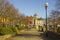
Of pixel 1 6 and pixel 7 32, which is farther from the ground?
pixel 1 6

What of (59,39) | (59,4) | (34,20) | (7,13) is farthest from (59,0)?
(34,20)

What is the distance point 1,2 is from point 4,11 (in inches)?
91.5

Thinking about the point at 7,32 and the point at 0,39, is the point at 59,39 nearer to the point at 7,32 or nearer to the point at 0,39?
the point at 0,39

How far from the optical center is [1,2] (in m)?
37.6

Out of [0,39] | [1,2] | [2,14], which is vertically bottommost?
[0,39]

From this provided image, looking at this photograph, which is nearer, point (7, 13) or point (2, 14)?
point (2, 14)

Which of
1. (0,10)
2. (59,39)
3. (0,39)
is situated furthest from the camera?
(0,10)

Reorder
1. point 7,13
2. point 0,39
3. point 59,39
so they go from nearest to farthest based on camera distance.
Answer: point 59,39
point 0,39
point 7,13

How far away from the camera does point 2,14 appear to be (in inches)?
1523

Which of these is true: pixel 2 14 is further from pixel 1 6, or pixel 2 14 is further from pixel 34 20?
pixel 34 20

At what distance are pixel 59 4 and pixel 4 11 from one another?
13762mm

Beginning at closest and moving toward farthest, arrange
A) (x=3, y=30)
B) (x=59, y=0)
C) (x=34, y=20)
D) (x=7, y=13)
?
(x=59, y=0)
(x=3, y=30)
(x=7, y=13)
(x=34, y=20)

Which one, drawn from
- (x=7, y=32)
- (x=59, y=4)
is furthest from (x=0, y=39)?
(x=59, y=4)

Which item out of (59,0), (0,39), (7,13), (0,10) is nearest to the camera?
(0,39)
